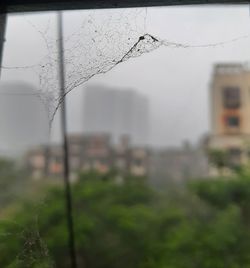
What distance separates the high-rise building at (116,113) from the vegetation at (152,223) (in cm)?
39

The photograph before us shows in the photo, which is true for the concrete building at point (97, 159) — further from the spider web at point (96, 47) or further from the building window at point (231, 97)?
the spider web at point (96, 47)

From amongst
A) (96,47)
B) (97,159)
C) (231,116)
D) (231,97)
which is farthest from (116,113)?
(96,47)

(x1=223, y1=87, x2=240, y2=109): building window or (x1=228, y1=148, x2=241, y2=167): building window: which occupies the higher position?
(x1=223, y1=87, x2=240, y2=109): building window

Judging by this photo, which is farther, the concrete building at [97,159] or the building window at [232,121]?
the building window at [232,121]

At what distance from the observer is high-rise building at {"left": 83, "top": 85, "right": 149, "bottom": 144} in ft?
7.31

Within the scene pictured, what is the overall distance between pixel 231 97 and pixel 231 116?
23 cm

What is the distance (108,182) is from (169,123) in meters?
0.69

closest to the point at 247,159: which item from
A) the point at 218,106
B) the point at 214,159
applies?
the point at 214,159

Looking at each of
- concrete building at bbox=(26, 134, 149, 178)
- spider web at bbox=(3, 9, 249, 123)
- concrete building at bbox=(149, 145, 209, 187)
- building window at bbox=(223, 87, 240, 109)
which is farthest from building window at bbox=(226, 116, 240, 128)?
spider web at bbox=(3, 9, 249, 123)

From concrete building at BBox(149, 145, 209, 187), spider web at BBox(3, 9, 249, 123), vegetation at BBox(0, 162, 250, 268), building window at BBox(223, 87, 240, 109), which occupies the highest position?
building window at BBox(223, 87, 240, 109)

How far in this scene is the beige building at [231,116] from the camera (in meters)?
2.68

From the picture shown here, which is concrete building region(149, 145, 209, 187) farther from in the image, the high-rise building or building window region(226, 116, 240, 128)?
building window region(226, 116, 240, 128)

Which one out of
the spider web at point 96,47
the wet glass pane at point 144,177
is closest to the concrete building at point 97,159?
the wet glass pane at point 144,177

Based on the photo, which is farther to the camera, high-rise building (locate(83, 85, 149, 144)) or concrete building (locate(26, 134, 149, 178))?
concrete building (locate(26, 134, 149, 178))
